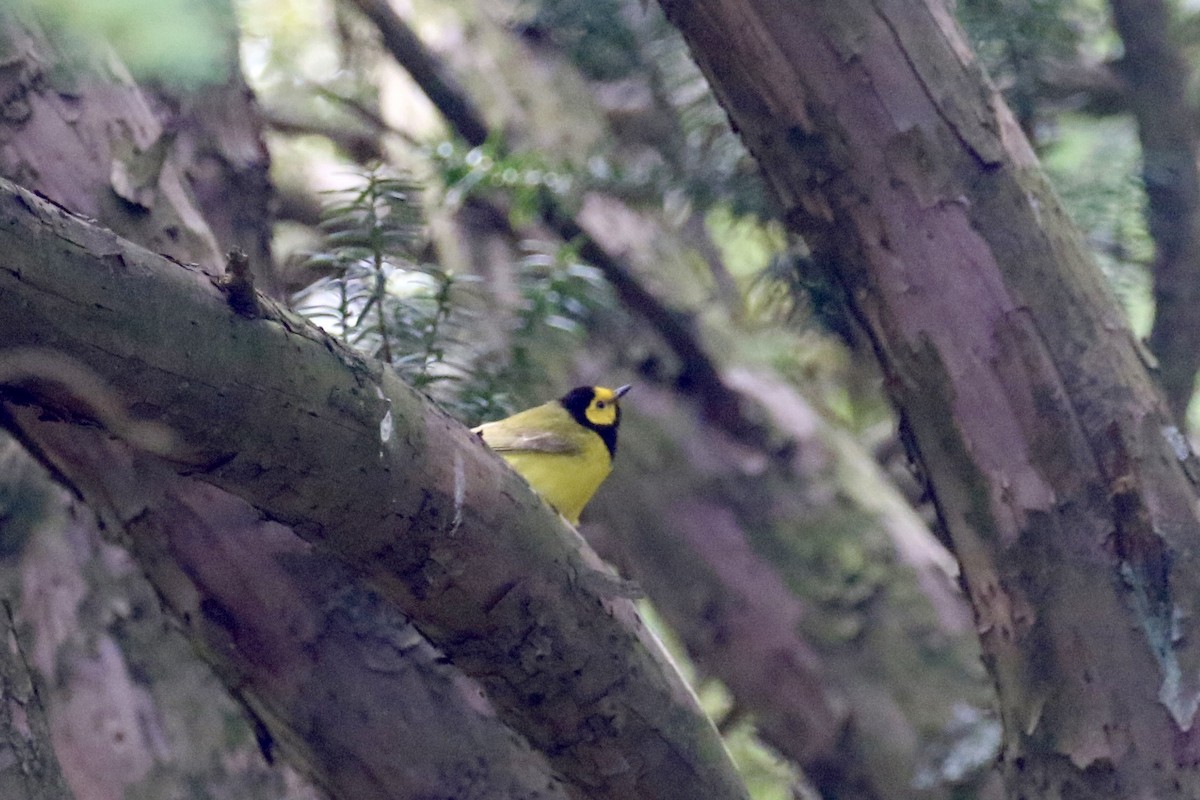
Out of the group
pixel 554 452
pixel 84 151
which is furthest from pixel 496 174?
pixel 84 151

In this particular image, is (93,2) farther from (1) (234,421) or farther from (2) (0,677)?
(2) (0,677)

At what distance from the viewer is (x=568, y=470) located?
3072 mm

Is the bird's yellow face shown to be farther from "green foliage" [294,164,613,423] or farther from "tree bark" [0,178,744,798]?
"tree bark" [0,178,744,798]

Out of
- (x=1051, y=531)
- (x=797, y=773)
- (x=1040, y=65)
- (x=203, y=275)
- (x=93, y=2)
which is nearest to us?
(x=93, y=2)

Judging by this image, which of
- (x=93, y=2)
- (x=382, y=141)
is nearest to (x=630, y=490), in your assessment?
(x=382, y=141)

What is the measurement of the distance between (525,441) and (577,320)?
21.8 inches

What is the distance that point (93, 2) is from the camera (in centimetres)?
81

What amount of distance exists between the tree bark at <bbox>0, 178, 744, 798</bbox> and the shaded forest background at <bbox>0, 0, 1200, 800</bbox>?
6.0 inches

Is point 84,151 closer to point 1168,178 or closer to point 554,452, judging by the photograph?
point 554,452

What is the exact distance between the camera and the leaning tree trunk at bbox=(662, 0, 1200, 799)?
2021 millimetres

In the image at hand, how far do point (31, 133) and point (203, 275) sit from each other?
1.04m

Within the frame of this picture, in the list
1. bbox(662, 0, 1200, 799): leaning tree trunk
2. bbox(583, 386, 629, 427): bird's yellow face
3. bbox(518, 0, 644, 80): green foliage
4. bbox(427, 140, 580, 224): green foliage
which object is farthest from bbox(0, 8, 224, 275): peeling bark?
bbox(518, 0, 644, 80): green foliage

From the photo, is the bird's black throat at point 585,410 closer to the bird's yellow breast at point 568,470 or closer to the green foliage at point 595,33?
the bird's yellow breast at point 568,470

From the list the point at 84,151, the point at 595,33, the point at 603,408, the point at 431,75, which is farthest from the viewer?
the point at 431,75
